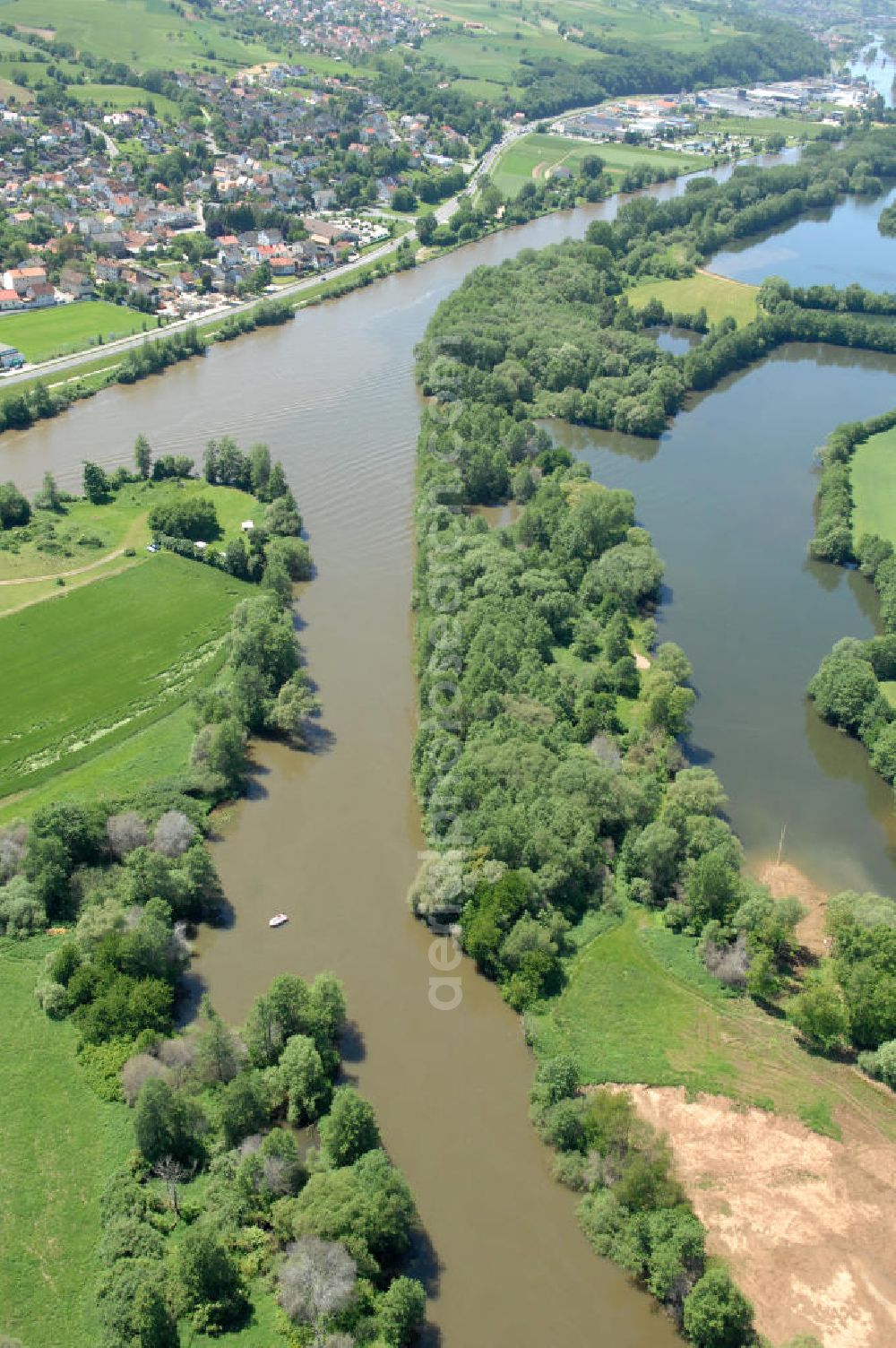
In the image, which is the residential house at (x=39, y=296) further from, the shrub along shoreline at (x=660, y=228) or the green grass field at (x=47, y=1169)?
the green grass field at (x=47, y=1169)

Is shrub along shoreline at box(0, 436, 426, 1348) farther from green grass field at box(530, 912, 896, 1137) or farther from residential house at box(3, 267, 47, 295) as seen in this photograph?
residential house at box(3, 267, 47, 295)

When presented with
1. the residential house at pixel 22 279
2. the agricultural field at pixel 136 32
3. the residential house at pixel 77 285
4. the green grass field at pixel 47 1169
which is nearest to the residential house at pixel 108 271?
the residential house at pixel 77 285

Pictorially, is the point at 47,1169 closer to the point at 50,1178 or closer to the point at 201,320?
the point at 50,1178

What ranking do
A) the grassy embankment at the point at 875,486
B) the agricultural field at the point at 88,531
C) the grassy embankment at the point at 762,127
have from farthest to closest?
the grassy embankment at the point at 762,127
the grassy embankment at the point at 875,486
the agricultural field at the point at 88,531

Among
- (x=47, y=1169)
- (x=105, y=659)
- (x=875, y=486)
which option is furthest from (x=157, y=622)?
(x=875, y=486)

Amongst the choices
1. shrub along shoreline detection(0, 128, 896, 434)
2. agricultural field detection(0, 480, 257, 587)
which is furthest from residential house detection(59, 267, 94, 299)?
agricultural field detection(0, 480, 257, 587)
